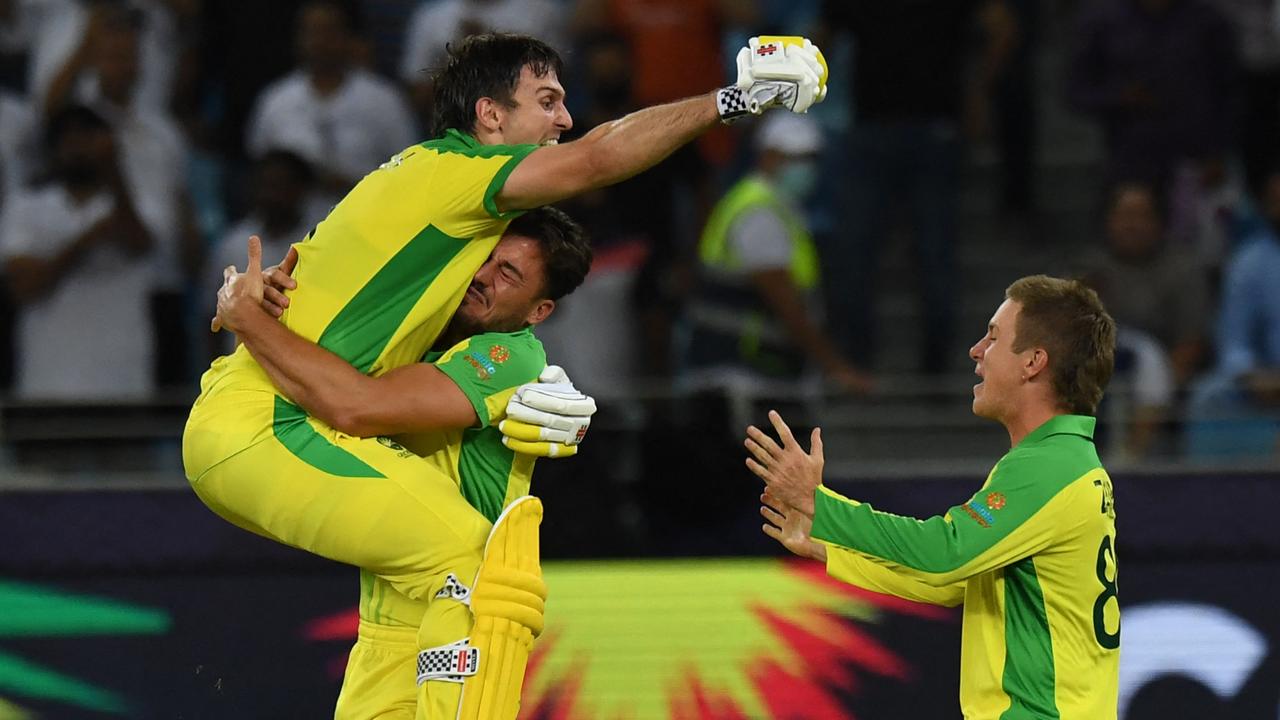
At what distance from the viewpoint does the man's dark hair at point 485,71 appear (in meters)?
4.93

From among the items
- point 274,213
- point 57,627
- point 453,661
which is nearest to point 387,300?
point 453,661

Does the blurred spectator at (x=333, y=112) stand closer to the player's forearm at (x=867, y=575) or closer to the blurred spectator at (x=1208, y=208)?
the blurred spectator at (x=1208, y=208)

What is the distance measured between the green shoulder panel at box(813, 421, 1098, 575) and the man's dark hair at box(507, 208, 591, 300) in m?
1.06

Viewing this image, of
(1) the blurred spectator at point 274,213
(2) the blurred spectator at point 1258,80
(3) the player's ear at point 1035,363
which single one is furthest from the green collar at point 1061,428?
(2) the blurred spectator at point 1258,80

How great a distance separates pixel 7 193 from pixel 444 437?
4.60 meters

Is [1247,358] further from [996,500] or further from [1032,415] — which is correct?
[996,500]

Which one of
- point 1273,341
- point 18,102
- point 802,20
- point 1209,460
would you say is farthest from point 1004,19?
point 18,102

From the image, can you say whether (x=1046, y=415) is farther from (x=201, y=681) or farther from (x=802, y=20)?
(x=802, y=20)

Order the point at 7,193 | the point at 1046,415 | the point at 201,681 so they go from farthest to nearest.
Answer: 1. the point at 7,193
2. the point at 201,681
3. the point at 1046,415

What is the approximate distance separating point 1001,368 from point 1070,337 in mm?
183

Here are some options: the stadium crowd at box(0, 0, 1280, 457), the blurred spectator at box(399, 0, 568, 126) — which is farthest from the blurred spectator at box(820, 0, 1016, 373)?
the blurred spectator at box(399, 0, 568, 126)

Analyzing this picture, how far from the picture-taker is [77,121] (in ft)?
27.6

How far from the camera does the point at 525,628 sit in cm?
469

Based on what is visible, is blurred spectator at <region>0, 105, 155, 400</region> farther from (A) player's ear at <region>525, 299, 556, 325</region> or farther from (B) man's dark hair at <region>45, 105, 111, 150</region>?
(A) player's ear at <region>525, 299, 556, 325</region>
